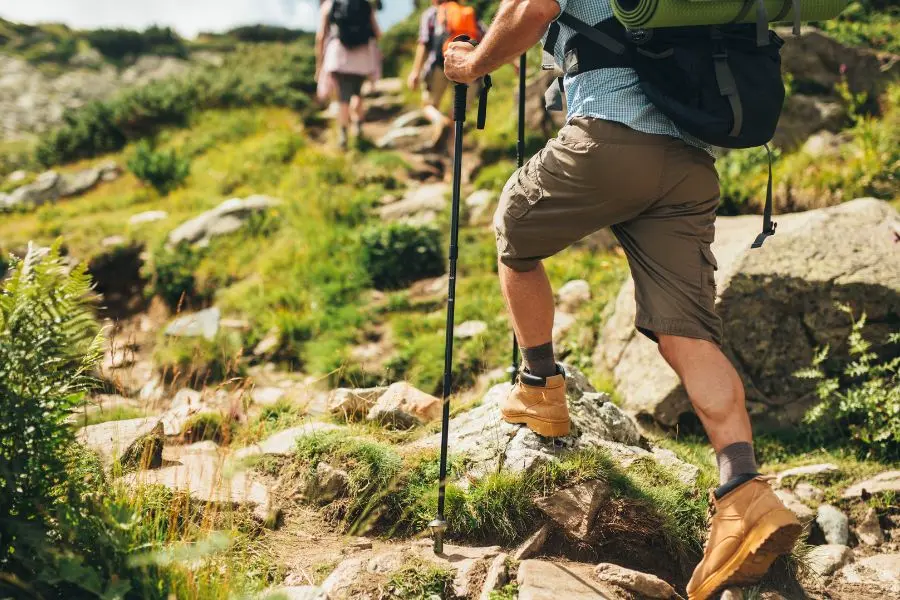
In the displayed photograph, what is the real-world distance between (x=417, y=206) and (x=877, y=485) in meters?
6.22

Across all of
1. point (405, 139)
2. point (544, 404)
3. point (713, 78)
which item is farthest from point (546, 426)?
point (405, 139)

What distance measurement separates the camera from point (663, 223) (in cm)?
294

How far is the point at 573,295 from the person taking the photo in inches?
275

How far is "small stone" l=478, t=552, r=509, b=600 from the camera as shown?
9.21ft

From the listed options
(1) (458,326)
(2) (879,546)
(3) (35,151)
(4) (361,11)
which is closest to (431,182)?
(4) (361,11)

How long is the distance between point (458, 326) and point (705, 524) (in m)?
3.94

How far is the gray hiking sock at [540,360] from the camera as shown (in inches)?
133

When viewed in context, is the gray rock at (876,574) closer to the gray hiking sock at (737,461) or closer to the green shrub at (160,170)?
the gray hiking sock at (737,461)

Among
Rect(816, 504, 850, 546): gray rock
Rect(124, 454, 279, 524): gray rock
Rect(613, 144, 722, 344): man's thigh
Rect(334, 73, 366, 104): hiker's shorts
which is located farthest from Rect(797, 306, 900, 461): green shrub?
Rect(334, 73, 366, 104): hiker's shorts

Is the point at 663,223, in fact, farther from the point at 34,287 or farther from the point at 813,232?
the point at 813,232

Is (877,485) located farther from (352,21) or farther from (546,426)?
(352,21)

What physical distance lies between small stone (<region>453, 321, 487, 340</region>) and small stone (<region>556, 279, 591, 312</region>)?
2.62 feet

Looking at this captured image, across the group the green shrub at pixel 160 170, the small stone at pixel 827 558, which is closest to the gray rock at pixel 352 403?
the small stone at pixel 827 558

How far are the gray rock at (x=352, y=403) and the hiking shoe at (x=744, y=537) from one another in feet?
7.27
